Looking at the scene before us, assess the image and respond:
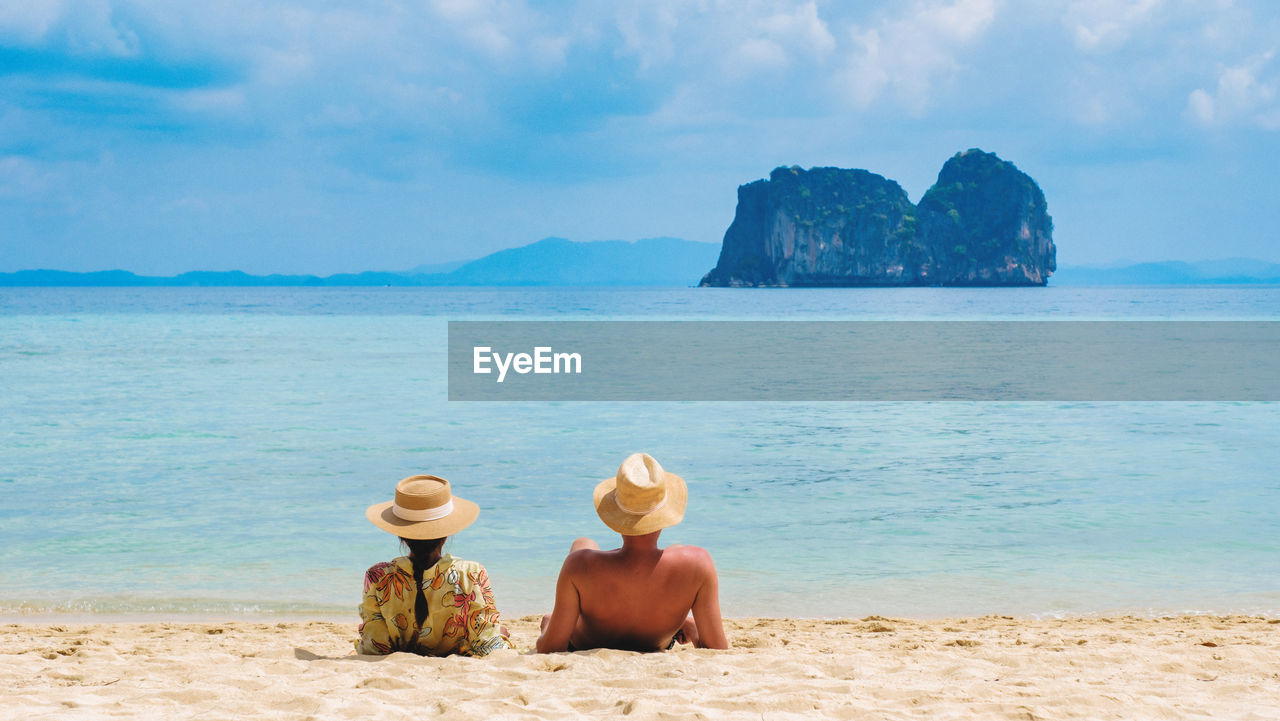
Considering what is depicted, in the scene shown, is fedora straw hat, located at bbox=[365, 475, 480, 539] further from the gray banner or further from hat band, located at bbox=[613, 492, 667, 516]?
the gray banner

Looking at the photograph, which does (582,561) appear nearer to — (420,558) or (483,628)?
(483,628)

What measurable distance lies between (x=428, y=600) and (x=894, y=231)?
6275 inches

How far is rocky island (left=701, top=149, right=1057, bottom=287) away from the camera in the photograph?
153 meters

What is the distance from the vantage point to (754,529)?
7828 mm

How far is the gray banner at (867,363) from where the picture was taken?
60.2 ft

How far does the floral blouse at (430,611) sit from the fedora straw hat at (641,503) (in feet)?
2.15

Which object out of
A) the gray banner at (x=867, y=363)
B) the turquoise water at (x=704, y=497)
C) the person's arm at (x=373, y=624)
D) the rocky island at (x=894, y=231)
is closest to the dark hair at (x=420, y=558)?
the person's arm at (x=373, y=624)

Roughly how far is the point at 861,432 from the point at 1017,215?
504 feet

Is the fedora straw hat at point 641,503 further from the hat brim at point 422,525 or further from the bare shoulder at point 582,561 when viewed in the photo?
the hat brim at point 422,525

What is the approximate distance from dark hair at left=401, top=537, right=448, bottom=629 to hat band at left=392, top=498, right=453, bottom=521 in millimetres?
97

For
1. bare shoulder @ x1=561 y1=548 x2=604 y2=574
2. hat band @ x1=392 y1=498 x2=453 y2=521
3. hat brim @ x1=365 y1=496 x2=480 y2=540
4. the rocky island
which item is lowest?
bare shoulder @ x1=561 y1=548 x2=604 y2=574

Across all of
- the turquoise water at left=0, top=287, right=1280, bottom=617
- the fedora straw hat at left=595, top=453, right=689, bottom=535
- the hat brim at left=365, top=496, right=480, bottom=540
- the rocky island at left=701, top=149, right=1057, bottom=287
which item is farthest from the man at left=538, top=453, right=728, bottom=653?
the rocky island at left=701, top=149, right=1057, bottom=287

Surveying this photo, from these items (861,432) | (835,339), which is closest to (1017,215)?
(835,339)

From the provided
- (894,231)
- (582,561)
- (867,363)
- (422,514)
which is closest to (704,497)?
(582,561)
